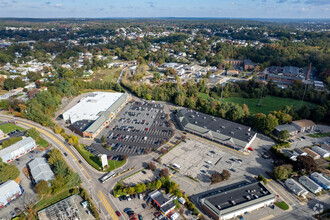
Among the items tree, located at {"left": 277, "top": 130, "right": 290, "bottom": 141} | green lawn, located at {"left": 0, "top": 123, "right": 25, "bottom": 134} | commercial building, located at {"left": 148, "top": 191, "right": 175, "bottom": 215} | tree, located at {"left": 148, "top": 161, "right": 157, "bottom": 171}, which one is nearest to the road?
tree, located at {"left": 148, "top": 161, "right": 157, "bottom": 171}

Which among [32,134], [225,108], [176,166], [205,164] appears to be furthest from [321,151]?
[32,134]

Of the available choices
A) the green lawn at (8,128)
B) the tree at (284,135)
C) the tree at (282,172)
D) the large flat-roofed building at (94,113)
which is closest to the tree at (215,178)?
the tree at (282,172)

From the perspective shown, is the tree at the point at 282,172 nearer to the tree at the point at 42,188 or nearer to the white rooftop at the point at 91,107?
the tree at the point at 42,188

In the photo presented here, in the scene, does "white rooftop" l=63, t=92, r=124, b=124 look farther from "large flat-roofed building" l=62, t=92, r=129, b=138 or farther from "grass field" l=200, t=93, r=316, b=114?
"grass field" l=200, t=93, r=316, b=114

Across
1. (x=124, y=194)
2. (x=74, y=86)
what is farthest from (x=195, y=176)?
(x=74, y=86)

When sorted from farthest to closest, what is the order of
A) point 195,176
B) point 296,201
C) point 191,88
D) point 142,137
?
point 191,88
point 142,137
point 195,176
point 296,201

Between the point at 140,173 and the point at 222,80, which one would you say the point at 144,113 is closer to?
the point at 140,173

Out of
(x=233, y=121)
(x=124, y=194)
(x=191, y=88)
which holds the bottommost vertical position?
(x=124, y=194)

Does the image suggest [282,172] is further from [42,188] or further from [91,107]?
[91,107]
